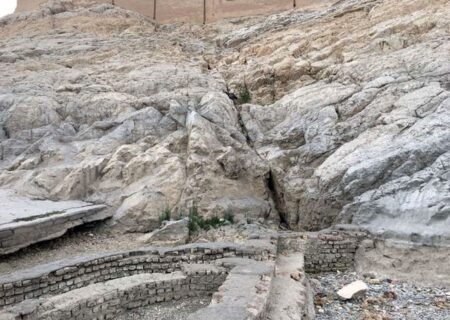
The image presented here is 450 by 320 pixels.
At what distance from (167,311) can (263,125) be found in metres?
7.14

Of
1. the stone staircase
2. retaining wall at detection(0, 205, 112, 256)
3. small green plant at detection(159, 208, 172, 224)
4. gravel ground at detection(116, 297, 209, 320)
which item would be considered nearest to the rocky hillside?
small green plant at detection(159, 208, 172, 224)

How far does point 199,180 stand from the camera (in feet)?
34.6

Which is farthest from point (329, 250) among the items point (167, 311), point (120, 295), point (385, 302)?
point (120, 295)

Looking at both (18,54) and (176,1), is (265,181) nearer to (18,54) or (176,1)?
(18,54)

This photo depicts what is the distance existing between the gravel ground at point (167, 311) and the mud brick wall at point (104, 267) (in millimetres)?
853

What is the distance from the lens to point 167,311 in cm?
653

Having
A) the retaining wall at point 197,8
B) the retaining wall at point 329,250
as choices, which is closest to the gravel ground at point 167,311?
the retaining wall at point 329,250

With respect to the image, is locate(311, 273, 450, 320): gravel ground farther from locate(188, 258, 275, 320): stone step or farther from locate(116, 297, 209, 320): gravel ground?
locate(116, 297, 209, 320): gravel ground

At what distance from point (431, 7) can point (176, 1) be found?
40.5 feet

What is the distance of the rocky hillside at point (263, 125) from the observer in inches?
359

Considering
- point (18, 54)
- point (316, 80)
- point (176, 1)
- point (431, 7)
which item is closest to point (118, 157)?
point (316, 80)

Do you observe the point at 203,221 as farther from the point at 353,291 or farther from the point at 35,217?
the point at 353,291

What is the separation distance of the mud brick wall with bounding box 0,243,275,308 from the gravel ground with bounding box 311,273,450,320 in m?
1.25

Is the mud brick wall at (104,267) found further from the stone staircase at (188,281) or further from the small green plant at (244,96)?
the small green plant at (244,96)
